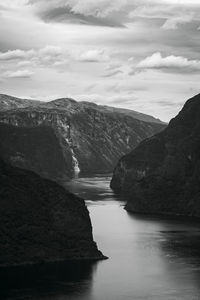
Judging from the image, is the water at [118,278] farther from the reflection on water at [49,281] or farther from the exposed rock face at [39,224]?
the exposed rock face at [39,224]

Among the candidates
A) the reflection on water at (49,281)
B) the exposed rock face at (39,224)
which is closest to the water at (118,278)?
the reflection on water at (49,281)

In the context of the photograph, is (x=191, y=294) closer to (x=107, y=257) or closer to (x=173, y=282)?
(x=173, y=282)

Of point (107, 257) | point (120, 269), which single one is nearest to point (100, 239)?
point (107, 257)

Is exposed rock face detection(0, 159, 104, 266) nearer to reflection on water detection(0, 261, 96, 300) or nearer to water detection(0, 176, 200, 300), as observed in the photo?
reflection on water detection(0, 261, 96, 300)

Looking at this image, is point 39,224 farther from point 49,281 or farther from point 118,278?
point 118,278

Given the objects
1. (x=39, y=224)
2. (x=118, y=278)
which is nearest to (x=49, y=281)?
(x=118, y=278)

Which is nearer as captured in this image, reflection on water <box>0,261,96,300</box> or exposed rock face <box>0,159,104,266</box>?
reflection on water <box>0,261,96,300</box>


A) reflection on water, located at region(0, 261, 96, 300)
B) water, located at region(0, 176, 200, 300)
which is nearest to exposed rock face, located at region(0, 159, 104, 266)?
reflection on water, located at region(0, 261, 96, 300)

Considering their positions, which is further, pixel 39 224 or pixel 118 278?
pixel 39 224
